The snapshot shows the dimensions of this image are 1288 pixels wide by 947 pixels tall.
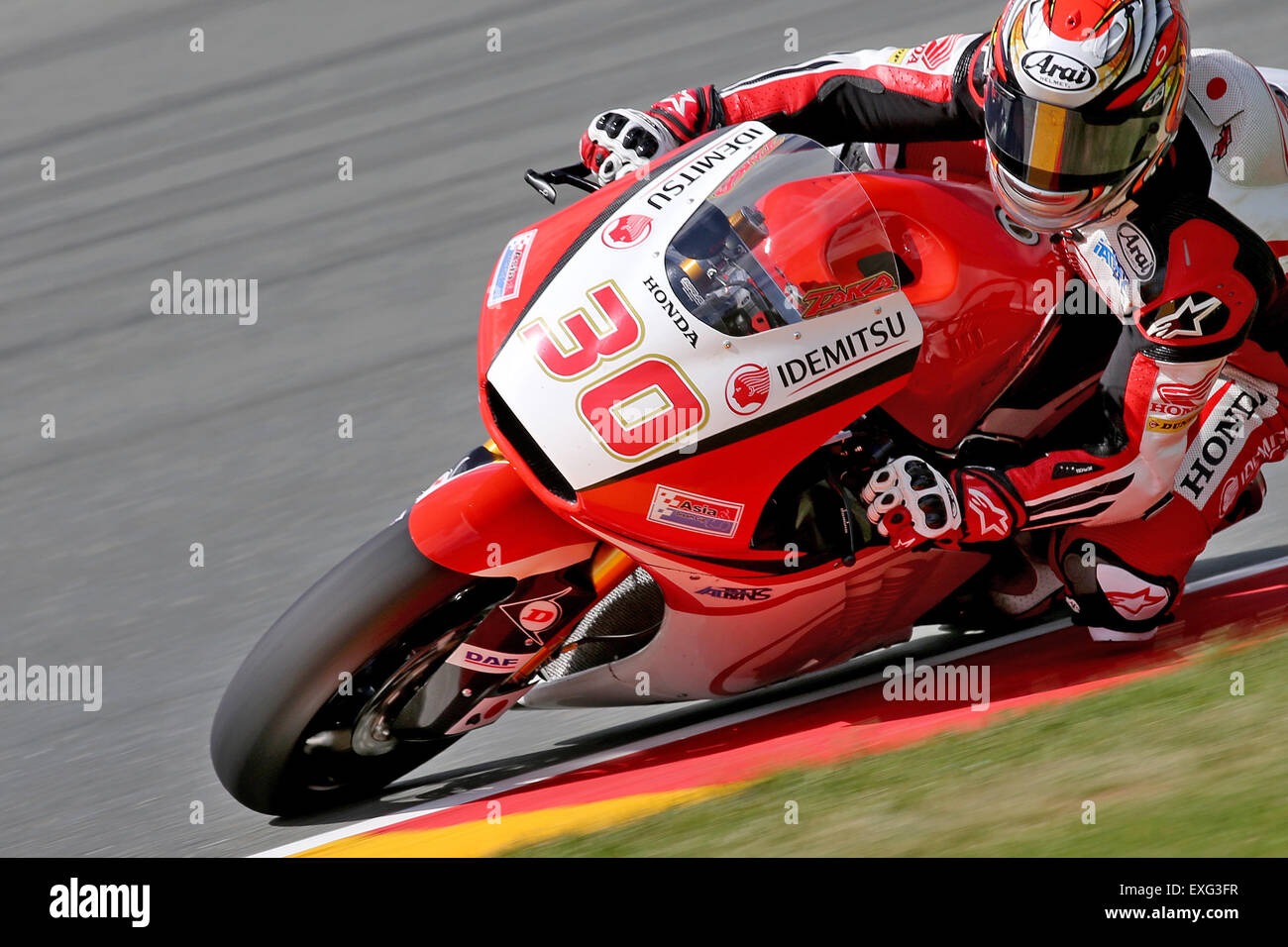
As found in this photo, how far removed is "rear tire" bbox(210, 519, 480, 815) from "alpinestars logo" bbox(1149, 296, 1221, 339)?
5.19 feet

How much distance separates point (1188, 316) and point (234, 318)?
4.49 metres

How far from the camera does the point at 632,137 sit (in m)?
3.90

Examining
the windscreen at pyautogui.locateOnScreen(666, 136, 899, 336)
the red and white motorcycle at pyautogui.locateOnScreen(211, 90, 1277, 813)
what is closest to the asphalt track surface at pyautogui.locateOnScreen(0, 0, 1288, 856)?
the red and white motorcycle at pyautogui.locateOnScreen(211, 90, 1277, 813)

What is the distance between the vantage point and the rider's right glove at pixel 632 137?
388 cm

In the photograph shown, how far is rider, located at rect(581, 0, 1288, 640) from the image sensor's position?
3.43 metres

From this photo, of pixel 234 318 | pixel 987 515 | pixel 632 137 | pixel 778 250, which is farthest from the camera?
pixel 234 318

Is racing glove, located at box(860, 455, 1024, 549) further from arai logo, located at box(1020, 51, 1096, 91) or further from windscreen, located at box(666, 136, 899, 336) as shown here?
arai logo, located at box(1020, 51, 1096, 91)

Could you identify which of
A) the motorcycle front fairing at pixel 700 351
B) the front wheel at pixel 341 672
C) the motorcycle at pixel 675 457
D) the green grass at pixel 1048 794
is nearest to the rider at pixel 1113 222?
the motorcycle at pixel 675 457

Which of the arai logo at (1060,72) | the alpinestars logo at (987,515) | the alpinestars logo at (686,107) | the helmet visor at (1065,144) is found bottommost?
the alpinestars logo at (987,515)

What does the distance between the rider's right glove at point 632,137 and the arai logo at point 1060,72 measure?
34.3 inches

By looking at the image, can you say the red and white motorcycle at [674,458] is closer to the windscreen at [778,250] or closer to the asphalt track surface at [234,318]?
the windscreen at [778,250]

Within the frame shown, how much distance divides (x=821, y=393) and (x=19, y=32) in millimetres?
8695

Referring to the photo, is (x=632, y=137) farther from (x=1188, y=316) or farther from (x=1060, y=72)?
(x=1188, y=316)

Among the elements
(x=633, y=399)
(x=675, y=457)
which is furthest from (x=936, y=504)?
(x=633, y=399)
